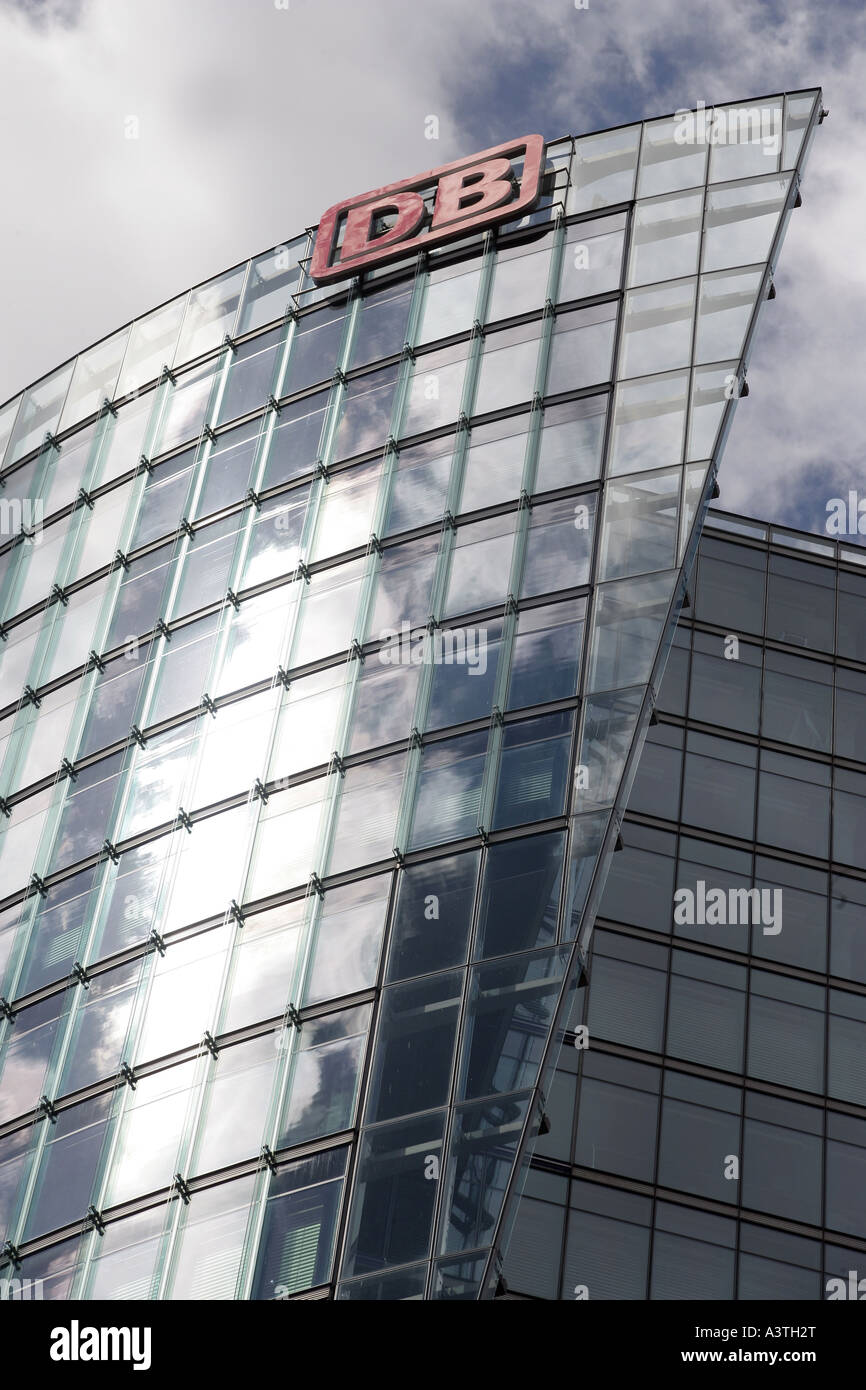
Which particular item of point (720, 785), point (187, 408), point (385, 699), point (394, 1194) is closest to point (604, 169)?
point (187, 408)

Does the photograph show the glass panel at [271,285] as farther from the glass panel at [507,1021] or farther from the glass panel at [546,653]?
the glass panel at [507,1021]

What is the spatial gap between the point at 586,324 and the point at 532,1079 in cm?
1628

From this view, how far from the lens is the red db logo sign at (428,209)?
4066 cm

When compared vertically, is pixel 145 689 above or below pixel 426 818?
above

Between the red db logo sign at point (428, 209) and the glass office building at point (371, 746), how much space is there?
42 cm

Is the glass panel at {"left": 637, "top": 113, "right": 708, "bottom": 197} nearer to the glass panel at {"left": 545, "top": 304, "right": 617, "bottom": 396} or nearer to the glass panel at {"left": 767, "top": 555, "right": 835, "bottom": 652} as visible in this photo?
the glass panel at {"left": 545, "top": 304, "right": 617, "bottom": 396}

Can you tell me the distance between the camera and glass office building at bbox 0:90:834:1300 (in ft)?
94.9

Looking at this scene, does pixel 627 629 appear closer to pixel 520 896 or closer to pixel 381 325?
pixel 520 896

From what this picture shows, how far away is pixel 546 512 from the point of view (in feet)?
115

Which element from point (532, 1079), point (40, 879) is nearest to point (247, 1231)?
point (532, 1079)

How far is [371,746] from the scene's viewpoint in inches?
1309

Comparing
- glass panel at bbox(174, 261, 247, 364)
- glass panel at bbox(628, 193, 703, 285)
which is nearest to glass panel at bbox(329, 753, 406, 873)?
glass panel at bbox(628, 193, 703, 285)
